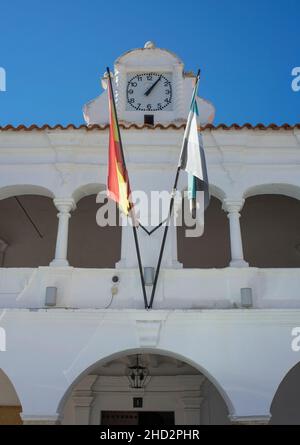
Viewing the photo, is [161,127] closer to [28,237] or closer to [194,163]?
[194,163]

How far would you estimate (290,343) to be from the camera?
695 cm

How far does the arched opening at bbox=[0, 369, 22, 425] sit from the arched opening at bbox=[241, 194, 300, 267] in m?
5.64

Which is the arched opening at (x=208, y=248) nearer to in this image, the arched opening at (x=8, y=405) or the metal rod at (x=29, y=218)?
the metal rod at (x=29, y=218)

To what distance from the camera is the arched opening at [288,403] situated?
30.3 feet

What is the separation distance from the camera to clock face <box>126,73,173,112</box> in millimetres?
10625

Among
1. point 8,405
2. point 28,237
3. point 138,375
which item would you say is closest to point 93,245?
point 28,237

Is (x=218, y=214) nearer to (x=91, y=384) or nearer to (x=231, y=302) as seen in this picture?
(x=231, y=302)

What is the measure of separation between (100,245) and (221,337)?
4.83 meters

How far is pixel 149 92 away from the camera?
10.7 meters

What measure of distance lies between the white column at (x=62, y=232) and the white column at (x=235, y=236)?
8.45 feet

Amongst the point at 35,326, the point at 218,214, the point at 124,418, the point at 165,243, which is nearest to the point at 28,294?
the point at 35,326

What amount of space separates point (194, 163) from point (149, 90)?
4.21 meters

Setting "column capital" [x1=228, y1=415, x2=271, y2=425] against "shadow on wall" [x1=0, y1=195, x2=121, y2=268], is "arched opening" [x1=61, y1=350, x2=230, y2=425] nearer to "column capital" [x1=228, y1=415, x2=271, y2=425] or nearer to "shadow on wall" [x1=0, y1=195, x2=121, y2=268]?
"shadow on wall" [x1=0, y1=195, x2=121, y2=268]

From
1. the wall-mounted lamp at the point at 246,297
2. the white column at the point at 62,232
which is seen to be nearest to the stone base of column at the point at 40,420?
the white column at the point at 62,232
